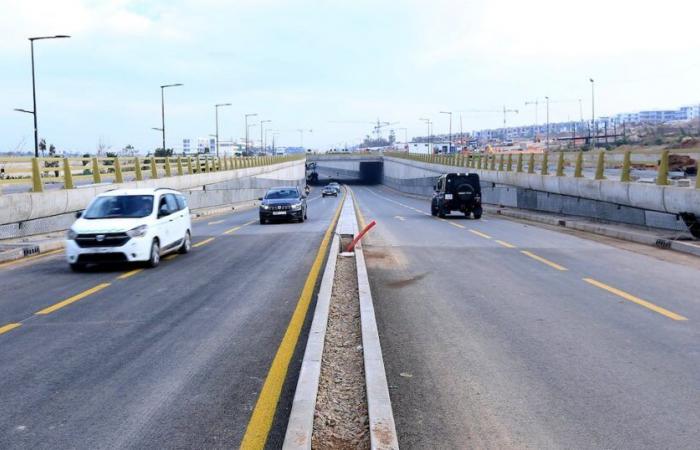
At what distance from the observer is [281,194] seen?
31.5 m

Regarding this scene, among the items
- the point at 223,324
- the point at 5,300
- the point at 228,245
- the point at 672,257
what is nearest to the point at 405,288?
the point at 223,324

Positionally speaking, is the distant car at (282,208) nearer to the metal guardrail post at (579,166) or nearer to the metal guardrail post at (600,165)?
the metal guardrail post at (579,166)

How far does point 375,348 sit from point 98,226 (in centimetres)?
938

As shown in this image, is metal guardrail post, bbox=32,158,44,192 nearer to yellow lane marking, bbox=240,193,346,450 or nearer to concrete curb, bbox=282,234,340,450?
yellow lane marking, bbox=240,193,346,450

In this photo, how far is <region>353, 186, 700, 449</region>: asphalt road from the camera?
5094mm

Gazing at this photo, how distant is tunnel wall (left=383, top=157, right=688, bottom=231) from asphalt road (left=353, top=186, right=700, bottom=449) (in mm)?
5409

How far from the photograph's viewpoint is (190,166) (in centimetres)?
4447

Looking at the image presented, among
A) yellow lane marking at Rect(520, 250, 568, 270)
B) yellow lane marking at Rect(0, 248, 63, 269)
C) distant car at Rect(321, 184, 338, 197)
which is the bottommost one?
distant car at Rect(321, 184, 338, 197)

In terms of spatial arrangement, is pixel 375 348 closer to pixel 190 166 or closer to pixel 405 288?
pixel 405 288

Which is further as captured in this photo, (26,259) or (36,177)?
(36,177)

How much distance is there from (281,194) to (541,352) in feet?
81.8

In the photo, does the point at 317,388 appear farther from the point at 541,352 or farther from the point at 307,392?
the point at 541,352

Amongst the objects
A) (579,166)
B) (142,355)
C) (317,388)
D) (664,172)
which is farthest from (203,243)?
(579,166)

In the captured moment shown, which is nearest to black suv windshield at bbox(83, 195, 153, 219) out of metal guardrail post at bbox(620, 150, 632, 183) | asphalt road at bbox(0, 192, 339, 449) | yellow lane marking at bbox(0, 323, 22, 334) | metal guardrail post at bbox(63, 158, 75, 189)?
asphalt road at bbox(0, 192, 339, 449)
